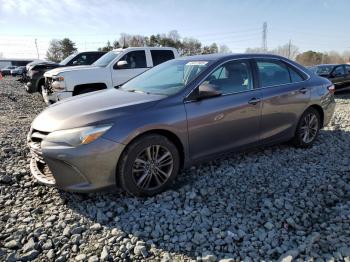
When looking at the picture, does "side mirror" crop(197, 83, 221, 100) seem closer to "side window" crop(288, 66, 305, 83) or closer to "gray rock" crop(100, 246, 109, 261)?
"side window" crop(288, 66, 305, 83)

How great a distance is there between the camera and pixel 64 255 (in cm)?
278

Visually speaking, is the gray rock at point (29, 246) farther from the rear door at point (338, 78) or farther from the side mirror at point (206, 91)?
the rear door at point (338, 78)

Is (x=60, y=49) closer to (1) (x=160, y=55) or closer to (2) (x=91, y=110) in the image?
(1) (x=160, y=55)

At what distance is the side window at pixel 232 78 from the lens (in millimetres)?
4231

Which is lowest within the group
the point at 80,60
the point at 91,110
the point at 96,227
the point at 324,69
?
the point at 96,227

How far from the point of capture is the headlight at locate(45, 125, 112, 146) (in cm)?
325

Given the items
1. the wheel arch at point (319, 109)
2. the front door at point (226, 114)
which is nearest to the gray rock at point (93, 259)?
the front door at point (226, 114)

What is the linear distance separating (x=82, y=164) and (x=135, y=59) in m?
6.66

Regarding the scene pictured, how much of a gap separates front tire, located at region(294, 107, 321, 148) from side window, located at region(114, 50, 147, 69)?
5445 mm

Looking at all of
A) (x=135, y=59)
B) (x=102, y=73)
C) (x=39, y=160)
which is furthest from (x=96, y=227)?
(x=135, y=59)

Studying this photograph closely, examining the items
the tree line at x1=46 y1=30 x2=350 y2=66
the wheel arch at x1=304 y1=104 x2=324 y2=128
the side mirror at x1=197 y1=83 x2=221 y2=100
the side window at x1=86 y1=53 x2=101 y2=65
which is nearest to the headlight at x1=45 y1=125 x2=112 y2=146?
the side mirror at x1=197 y1=83 x2=221 y2=100

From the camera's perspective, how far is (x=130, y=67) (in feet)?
30.4

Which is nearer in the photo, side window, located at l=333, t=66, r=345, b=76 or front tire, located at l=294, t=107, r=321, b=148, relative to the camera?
front tire, located at l=294, t=107, r=321, b=148

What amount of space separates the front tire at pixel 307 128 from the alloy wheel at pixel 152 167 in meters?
2.63
